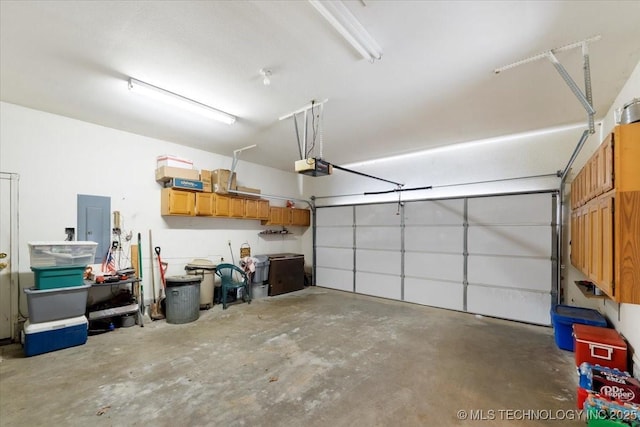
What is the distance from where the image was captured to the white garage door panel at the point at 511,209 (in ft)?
16.0

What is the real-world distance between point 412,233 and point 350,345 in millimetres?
3343

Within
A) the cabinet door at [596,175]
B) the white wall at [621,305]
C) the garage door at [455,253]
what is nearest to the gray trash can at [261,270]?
the garage door at [455,253]

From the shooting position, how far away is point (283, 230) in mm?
8062

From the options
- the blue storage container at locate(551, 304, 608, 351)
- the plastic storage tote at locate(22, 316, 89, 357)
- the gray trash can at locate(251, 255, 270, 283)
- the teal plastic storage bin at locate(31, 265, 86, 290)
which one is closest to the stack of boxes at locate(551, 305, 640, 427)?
the blue storage container at locate(551, 304, 608, 351)

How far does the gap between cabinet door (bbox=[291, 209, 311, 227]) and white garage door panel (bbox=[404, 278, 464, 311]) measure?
3358 millimetres

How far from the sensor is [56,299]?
361 cm

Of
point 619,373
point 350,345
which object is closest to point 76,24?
point 350,345

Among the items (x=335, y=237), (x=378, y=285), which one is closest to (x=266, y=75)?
(x=335, y=237)

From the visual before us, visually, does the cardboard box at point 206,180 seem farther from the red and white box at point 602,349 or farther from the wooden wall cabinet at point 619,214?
the red and white box at point 602,349

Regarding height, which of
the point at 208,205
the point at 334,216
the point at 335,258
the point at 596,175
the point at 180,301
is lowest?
the point at 180,301

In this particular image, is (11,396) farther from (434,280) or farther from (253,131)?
(434,280)

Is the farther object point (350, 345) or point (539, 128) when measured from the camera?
point (539, 128)

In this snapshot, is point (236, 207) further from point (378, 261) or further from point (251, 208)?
point (378, 261)

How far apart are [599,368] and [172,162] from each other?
672 centimetres
